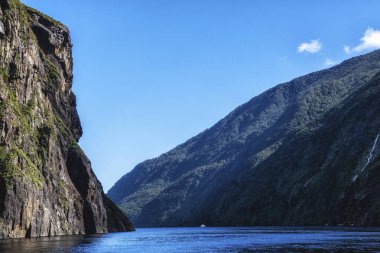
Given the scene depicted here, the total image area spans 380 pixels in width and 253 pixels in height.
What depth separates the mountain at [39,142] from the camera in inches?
4503

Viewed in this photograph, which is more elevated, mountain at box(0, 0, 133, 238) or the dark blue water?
mountain at box(0, 0, 133, 238)

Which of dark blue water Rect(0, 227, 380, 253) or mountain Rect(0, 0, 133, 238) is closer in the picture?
dark blue water Rect(0, 227, 380, 253)

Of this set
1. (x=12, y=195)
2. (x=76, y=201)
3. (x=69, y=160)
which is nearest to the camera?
(x=12, y=195)

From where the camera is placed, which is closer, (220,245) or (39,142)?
(220,245)

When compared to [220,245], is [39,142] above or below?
above

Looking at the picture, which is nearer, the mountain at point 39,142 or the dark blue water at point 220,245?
the dark blue water at point 220,245

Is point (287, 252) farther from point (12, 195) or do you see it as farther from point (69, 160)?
point (69, 160)

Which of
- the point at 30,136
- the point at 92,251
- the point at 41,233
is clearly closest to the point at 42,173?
the point at 30,136

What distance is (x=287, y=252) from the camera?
7194 centimetres

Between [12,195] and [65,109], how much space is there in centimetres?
8518

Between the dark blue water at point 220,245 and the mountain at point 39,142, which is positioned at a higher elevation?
the mountain at point 39,142

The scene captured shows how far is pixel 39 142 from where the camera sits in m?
145

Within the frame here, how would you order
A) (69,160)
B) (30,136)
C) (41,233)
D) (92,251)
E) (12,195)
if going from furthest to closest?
(69,160) → (30,136) → (41,233) → (12,195) → (92,251)

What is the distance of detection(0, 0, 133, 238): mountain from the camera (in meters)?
114
